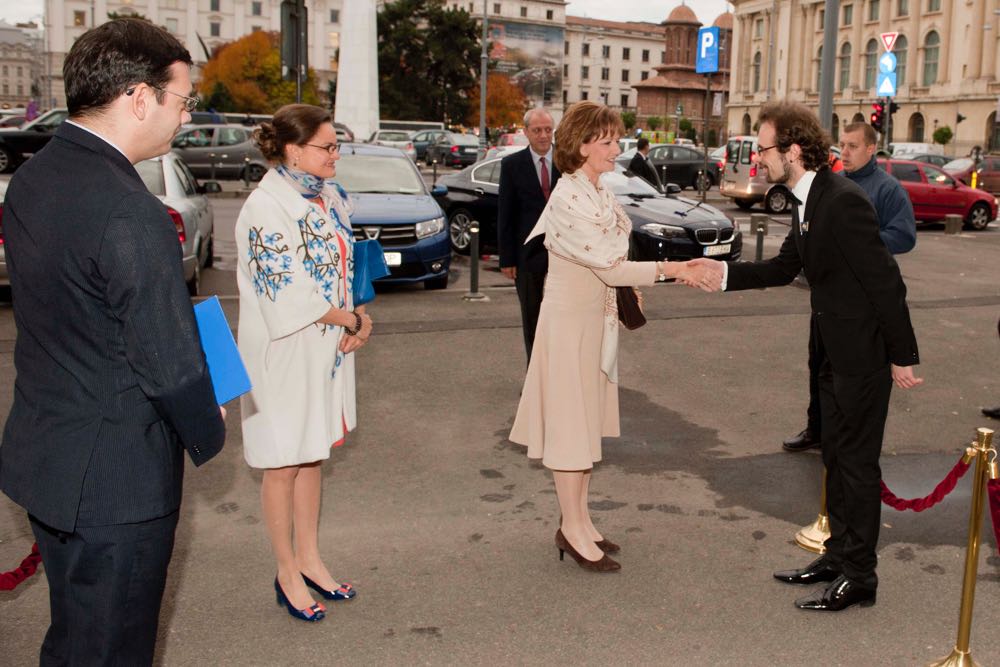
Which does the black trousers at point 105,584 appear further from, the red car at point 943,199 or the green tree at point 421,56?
the green tree at point 421,56

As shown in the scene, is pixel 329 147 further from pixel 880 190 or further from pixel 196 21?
pixel 196 21

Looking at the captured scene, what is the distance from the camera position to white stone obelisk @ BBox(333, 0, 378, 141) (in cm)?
3372

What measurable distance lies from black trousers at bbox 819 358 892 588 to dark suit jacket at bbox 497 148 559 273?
3144 mm

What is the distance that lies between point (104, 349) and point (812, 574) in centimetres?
323

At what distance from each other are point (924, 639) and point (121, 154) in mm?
3305

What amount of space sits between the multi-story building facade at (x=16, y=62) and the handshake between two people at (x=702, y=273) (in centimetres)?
20453

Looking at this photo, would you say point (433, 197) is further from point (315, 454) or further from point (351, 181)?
point (315, 454)

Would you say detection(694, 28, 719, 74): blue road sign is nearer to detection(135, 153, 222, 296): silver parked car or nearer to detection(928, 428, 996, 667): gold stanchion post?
detection(135, 153, 222, 296): silver parked car

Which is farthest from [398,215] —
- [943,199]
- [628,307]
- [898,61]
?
[898,61]

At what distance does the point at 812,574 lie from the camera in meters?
4.37

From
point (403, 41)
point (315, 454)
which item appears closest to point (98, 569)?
point (315, 454)

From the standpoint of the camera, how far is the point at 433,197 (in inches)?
514

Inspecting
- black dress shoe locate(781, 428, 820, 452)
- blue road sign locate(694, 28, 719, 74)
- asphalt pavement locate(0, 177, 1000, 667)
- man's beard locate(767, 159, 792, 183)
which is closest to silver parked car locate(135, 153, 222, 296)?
asphalt pavement locate(0, 177, 1000, 667)

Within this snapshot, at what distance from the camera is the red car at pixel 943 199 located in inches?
893
